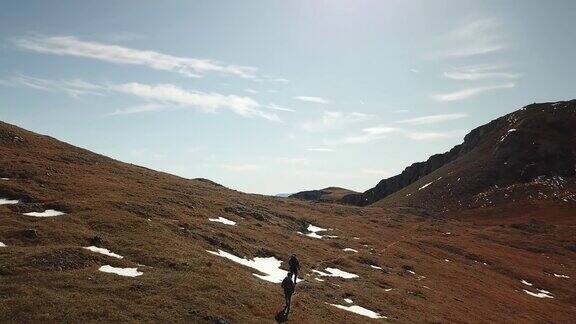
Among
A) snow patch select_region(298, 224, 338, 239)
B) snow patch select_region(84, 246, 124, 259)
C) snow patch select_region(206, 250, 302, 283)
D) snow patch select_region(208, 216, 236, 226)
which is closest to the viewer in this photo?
snow patch select_region(84, 246, 124, 259)

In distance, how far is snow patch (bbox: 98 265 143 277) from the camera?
30239mm

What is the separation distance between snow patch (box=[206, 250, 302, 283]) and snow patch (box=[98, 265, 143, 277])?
11938 millimetres

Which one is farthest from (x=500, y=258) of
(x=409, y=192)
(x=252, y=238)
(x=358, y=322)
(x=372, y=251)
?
(x=409, y=192)

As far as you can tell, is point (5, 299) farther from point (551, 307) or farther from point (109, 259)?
point (551, 307)

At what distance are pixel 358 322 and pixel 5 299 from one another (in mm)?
22722

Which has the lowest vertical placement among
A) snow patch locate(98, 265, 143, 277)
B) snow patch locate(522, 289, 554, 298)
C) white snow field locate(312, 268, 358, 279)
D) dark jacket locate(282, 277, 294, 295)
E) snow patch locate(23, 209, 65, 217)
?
snow patch locate(522, 289, 554, 298)

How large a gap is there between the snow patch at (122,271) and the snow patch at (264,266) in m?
11.9

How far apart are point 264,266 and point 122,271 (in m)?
17.0

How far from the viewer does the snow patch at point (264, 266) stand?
4079 cm

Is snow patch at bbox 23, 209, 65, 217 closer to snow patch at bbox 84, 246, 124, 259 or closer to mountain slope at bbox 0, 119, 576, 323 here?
mountain slope at bbox 0, 119, 576, 323

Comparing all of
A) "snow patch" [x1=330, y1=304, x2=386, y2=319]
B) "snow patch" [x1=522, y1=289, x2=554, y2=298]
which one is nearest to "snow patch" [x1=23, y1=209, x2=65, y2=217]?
"snow patch" [x1=330, y1=304, x2=386, y2=319]

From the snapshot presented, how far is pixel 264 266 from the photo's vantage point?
44.8 meters

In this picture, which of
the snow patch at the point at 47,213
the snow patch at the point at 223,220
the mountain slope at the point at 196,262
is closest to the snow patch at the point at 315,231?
the mountain slope at the point at 196,262

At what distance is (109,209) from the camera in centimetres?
4659
